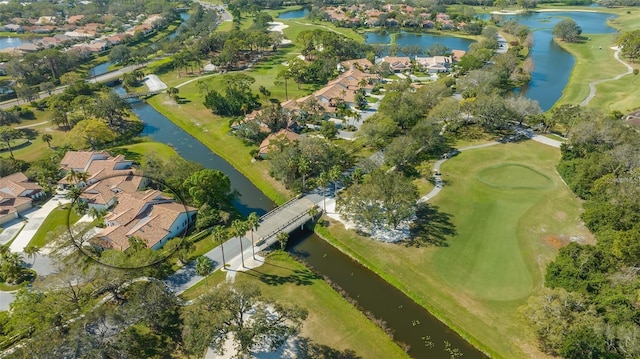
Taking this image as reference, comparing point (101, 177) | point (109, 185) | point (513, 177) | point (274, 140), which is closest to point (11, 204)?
point (101, 177)

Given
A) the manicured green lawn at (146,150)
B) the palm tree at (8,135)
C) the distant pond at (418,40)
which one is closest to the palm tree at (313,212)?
the manicured green lawn at (146,150)

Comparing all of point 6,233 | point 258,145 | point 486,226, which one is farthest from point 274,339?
point 258,145

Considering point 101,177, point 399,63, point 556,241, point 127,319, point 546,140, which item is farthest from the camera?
point 399,63

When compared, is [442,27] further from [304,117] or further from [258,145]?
[258,145]

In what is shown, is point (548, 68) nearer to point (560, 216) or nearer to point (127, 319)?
point (560, 216)

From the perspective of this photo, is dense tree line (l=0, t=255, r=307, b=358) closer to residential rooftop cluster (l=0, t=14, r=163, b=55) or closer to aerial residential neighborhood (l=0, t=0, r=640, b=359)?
aerial residential neighborhood (l=0, t=0, r=640, b=359)

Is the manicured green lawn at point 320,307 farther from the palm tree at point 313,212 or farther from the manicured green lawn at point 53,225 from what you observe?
the manicured green lawn at point 53,225
